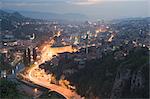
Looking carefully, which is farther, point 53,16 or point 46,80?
point 53,16

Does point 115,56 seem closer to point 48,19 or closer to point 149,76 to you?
point 149,76

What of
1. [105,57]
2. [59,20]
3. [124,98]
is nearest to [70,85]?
[105,57]

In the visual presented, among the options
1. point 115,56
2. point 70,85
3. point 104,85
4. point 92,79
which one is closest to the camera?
point 104,85

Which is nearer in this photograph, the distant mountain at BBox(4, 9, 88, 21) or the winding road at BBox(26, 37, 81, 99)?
the winding road at BBox(26, 37, 81, 99)

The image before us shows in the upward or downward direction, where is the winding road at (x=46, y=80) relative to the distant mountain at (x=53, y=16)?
downward

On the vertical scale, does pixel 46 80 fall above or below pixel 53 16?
below

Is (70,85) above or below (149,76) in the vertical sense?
below

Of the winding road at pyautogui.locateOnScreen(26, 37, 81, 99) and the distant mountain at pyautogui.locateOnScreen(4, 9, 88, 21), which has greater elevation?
the distant mountain at pyautogui.locateOnScreen(4, 9, 88, 21)

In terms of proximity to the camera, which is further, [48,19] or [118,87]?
[48,19]

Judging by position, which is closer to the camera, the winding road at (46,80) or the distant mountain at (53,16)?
the winding road at (46,80)

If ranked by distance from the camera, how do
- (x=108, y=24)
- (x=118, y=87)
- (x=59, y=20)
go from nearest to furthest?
1. (x=118, y=87)
2. (x=108, y=24)
3. (x=59, y=20)

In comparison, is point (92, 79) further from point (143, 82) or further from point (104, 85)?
point (143, 82)
